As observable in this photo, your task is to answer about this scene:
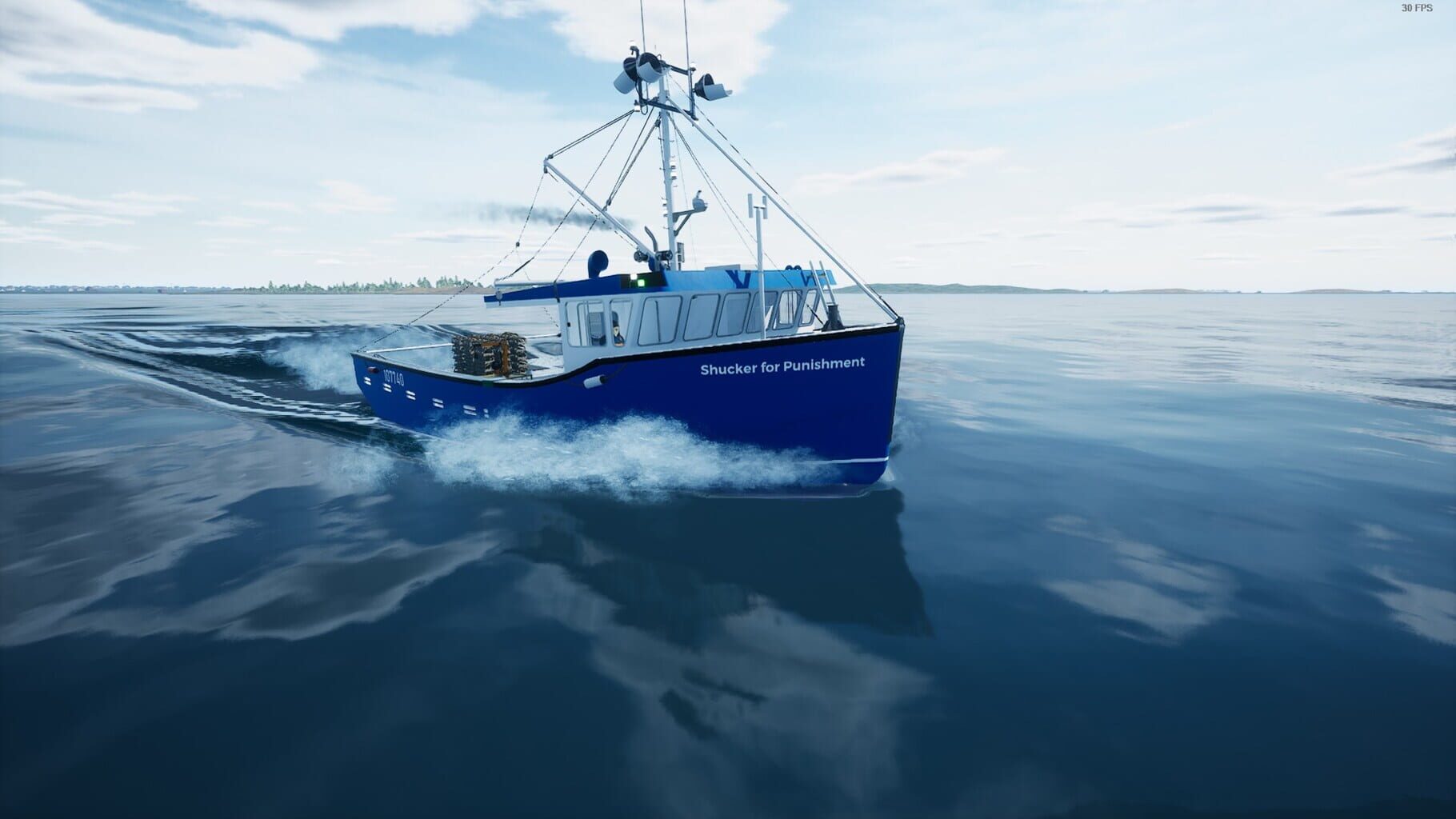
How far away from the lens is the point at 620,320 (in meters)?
11.4

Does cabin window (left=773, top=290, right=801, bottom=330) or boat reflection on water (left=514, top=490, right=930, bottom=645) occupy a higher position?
cabin window (left=773, top=290, right=801, bottom=330)

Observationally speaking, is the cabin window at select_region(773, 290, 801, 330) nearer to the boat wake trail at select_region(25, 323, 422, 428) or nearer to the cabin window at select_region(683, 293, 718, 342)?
the cabin window at select_region(683, 293, 718, 342)

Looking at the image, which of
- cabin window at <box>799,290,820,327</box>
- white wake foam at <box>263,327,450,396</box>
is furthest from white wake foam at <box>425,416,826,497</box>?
white wake foam at <box>263,327,450,396</box>

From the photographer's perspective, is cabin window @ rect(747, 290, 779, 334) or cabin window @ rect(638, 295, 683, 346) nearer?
cabin window @ rect(638, 295, 683, 346)

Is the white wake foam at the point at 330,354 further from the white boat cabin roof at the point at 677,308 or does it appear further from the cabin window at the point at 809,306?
the cabin window at the point at 809,306

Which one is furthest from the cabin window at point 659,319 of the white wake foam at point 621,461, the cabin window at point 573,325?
the cabin window at point 573,325

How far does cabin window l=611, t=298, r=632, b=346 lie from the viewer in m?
11.3

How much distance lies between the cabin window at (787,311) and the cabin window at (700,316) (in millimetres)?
1400

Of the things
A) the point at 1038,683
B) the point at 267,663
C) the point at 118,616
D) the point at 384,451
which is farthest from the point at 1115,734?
the point at 384,451

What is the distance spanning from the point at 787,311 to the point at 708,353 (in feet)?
9.19

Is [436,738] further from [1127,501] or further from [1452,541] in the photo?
[1452,541]

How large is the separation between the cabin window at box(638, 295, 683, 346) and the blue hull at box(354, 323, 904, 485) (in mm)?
840

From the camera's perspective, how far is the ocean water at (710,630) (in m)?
4.57

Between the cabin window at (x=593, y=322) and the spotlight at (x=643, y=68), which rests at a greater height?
the spotlight at (x=643, y=68)
